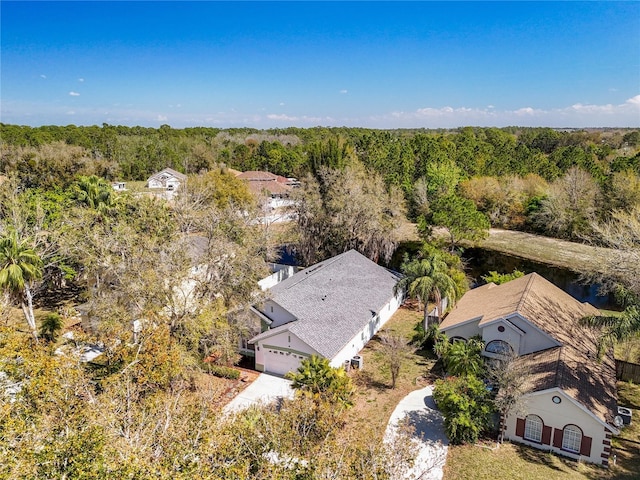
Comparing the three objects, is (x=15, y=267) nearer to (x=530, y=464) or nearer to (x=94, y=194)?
(x=94, y=194)

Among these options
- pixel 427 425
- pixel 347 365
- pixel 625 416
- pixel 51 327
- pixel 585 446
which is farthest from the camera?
pixel 51 327

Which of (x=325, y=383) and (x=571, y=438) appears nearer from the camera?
(x=571, y=438)

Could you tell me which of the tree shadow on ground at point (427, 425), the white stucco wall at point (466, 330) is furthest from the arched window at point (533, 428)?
the white stucco wall at point (466, 330)

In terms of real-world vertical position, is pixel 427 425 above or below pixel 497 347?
below

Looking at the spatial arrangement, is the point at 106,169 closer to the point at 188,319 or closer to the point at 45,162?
the point at 45,162

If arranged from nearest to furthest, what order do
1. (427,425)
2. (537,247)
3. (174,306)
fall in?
1. (427,425)
2. (174,306)
3. (537,247)

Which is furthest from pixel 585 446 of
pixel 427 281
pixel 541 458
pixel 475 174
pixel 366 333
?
pixel 475 174

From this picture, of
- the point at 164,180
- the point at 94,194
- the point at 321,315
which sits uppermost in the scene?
the point at 94,194

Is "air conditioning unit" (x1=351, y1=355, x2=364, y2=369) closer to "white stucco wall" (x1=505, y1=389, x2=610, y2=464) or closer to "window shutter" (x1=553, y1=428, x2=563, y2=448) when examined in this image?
"white stucco wall" (x1=505, y1=389, x2=610, y2=464)
